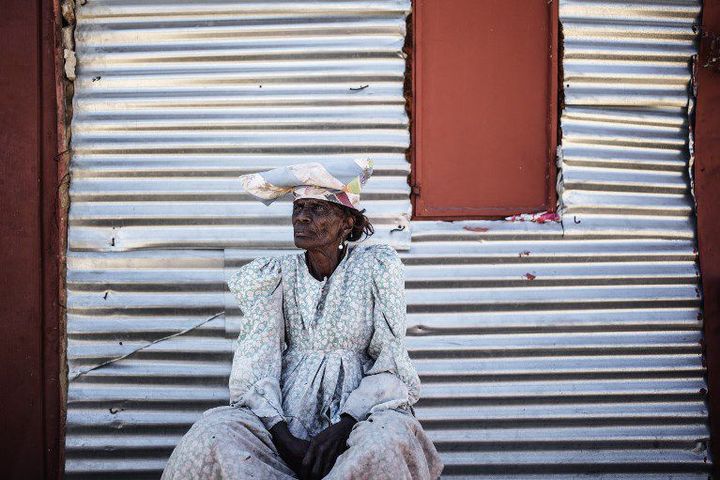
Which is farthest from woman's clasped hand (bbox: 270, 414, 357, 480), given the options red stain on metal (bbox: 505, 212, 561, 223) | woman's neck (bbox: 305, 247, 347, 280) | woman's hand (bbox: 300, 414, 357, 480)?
red stain on metal (bbox: 505, 212, 561, 223)

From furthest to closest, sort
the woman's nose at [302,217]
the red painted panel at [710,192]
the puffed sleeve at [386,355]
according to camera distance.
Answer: the red painted panel at [710,192], the woman's nose at [302,217], the puffed sleeve at [386,355]

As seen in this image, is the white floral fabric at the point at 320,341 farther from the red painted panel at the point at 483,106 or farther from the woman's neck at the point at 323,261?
the red painted panel at the point at 483,106

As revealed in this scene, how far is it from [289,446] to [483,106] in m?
2.33

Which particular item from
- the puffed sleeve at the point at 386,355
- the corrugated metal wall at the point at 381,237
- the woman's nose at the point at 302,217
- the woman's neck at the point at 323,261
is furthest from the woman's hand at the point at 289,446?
the corrugated metal wall at the point at 381,237

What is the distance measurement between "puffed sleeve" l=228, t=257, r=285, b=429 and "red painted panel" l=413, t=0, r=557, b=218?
1.35 metres

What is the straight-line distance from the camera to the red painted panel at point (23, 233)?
4426 millimetres

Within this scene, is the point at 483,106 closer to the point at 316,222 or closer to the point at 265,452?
the point at 316,222

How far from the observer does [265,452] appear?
10.1 feet

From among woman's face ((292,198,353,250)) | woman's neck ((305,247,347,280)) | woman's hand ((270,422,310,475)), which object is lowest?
woman's hand ((270,422,310,475))

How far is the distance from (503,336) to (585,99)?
1398 mm

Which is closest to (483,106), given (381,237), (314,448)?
(381,237)

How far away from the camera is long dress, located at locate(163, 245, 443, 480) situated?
299cm

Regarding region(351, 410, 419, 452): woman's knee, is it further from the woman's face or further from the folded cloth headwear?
the folded cloth headwear

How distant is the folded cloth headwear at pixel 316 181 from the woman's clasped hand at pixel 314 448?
2.95 ft
